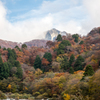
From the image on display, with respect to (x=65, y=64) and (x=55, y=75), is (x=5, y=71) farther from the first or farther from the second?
(x=65, y=64)

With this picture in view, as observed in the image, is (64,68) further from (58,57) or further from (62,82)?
(62,82)

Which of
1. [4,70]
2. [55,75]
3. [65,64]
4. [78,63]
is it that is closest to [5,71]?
[4,70]

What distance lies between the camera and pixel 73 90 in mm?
13844

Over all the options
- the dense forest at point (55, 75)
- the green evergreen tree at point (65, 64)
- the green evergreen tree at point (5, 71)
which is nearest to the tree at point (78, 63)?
the dense forest at point (55, 75)

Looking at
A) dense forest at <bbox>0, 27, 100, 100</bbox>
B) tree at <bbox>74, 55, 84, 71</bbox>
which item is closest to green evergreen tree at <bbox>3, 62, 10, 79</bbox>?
dense forest at <bbox>0, 27, 100, 100</bbox>

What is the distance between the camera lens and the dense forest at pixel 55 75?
45.3 ft

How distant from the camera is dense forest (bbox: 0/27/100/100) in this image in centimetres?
1380

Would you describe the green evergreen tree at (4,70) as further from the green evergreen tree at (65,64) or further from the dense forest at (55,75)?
the green evergreen tree at (65,64)

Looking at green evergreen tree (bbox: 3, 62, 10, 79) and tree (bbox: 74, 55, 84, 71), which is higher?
tree (bbox: 74, 55, 84, 71)

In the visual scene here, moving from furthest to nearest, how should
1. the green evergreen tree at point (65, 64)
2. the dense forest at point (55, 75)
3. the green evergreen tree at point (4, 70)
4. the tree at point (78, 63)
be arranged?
the green evergreen tree at point (65, 64) → the green evergreen tree at point (4, 70) → the tree at point (78, 63) → the dense forest at point (55, 75)

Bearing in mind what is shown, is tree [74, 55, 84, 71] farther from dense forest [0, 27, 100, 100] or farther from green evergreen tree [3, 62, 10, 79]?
green evergreen tree [3, 62, 10, 79]

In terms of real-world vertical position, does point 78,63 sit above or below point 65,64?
above

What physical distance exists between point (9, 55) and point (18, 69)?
7003 millimetres

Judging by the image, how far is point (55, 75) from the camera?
23156 mm
